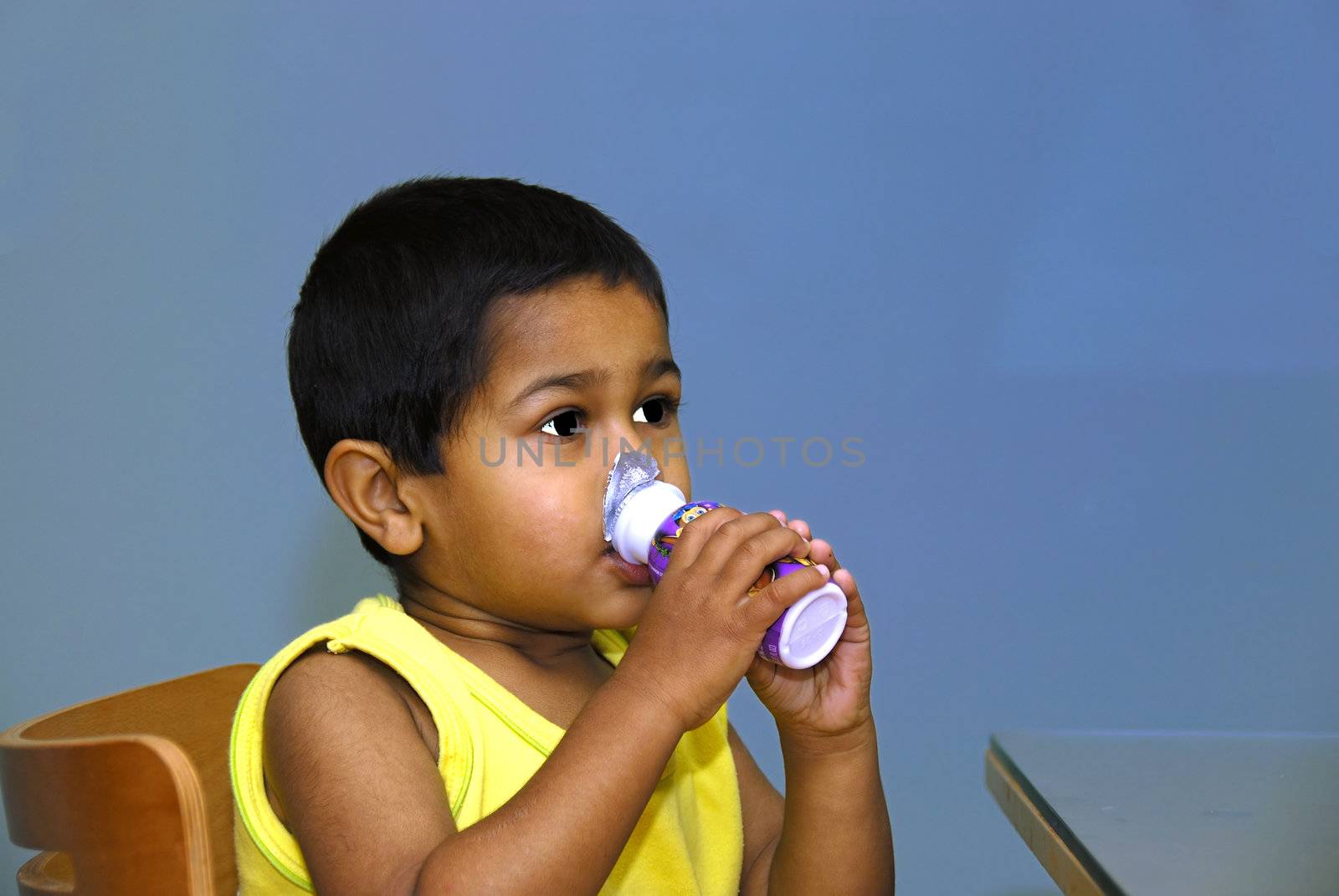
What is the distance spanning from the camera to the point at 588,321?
757mm

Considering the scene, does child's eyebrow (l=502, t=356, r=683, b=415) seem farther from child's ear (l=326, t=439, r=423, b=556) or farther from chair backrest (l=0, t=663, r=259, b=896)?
chair backrest (l=0, t=663, r=259, b=896)

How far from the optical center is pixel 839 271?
4.42ft

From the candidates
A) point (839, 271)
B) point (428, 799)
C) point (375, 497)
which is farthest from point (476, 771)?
point (839, 271)

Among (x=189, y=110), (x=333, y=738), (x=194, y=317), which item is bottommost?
(x=333, y=738)

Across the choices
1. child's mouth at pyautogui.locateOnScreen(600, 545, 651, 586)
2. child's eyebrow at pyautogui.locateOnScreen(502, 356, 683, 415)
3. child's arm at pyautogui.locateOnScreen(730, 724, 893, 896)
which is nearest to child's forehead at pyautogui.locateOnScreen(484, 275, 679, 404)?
child's eyebrow at pyautogui.locateOnScreen(502, 356, 683, 415)

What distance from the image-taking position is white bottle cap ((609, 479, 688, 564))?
0.72 m

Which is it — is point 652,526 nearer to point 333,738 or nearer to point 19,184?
point 333,738

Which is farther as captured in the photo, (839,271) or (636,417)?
(839,271)

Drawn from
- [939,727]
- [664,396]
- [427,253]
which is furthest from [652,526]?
[939,727]

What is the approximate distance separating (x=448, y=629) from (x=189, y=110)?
0.81 meters

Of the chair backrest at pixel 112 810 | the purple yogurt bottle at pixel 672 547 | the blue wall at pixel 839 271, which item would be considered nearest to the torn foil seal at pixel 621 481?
the purple yogurt bottle at pixel 672 547

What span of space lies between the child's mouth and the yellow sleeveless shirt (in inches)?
4.1

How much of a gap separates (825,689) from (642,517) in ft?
0.57

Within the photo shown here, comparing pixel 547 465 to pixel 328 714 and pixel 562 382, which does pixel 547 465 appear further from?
pixel 328 714
